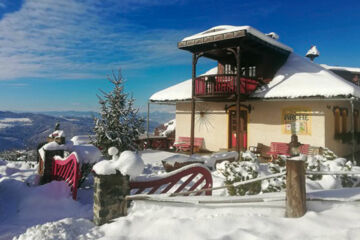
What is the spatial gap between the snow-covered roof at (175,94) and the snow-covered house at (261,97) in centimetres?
7

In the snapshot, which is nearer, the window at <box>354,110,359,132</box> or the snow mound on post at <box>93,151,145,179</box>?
the snow mound on post at <box>93,151,145,179</box>

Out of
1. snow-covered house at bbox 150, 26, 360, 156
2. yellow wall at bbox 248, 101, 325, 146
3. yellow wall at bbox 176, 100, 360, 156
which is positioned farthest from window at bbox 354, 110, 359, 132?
yellow wall at bbox 248, 101, 325, 146

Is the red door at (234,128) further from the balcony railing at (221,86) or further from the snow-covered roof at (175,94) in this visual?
the snow-covered roof at (175,94)

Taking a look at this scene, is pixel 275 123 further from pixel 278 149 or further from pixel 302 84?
pixel 302 84

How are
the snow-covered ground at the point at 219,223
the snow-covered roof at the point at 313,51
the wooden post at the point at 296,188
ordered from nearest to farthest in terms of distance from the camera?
the snow-covered ground at the point at 219,223 → the wooden post at the point at 296,188 → the snow-covered roof at the point at 313,51

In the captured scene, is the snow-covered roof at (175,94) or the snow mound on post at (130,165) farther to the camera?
the snow-covered roof at (175,94)

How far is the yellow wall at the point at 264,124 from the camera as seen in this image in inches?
449

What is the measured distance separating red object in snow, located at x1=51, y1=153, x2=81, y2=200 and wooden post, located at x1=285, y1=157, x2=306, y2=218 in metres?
4.94

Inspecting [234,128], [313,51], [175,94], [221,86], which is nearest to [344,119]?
[234,128]

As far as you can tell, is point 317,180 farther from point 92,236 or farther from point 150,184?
point 92,236

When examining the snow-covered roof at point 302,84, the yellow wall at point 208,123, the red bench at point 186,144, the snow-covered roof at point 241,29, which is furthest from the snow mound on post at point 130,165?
the red bench at point 186,144

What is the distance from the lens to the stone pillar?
3979 mm

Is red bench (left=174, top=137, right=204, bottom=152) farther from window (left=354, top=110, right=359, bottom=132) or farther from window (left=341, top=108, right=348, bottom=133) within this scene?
window (left=354, top=110, right=359, bottom=132)

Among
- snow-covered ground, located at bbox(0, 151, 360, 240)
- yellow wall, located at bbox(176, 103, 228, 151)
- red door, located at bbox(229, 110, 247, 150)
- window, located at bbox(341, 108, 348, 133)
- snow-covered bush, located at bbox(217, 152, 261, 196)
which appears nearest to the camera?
snow-covered ground, located at bbox(0, 151, 360, 240)
